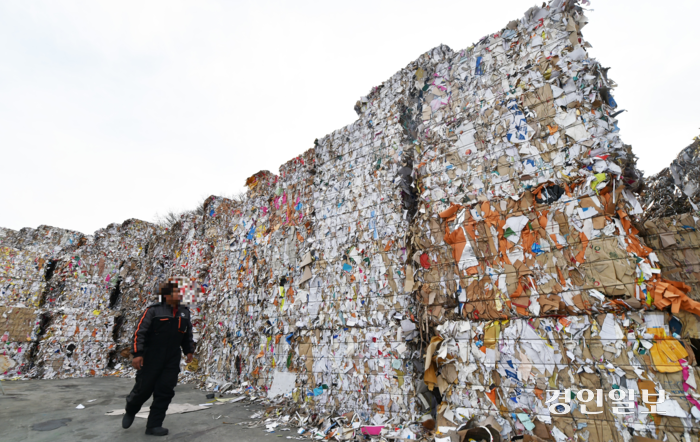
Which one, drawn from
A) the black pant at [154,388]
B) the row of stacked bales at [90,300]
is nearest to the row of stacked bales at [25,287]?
the row of stacked bales at [90,300]

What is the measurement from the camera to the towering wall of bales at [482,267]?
221cm

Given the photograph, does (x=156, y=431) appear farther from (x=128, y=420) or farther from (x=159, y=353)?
(x=159, y=353)

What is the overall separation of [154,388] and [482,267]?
3.08 meters

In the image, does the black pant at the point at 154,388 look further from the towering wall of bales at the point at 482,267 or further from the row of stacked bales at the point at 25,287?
the row of stacked bales at the point at 25,287

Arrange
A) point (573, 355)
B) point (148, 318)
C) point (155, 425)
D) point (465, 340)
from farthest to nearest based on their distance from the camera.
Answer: point (148, 318) < point (155, 425) < point (465, 340) < point (573, 355)

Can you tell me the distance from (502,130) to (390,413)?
261 cm

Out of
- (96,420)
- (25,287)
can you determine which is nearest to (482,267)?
(96,420)

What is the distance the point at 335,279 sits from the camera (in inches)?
153

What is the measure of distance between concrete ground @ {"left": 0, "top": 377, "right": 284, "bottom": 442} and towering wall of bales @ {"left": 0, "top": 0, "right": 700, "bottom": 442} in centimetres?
63

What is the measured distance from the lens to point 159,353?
3264 millimetres

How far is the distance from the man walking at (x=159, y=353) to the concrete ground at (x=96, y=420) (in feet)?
0.70

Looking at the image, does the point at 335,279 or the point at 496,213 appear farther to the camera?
the point at 335,279

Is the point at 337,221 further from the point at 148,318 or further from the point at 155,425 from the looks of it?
the point at 155,425

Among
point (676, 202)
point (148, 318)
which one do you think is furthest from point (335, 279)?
point (676, 202)
